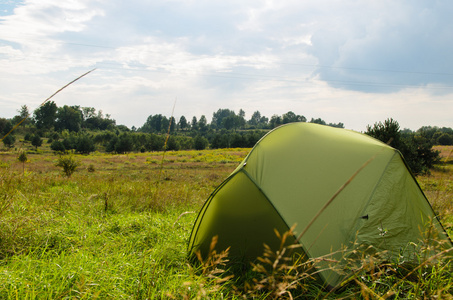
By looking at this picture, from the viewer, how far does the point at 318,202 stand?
3256mm

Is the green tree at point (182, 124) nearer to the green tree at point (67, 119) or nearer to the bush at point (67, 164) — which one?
the green tree at point (67, 119)

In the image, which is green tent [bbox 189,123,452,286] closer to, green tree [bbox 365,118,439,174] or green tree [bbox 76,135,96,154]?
green tree [bbox 365,118,439,174]

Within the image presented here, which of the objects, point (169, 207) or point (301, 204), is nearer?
point (301, 204)

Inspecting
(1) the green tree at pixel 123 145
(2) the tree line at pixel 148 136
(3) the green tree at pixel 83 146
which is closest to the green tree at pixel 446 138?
(2) the tree line at pixel 148 136

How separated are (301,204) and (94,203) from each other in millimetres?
4514

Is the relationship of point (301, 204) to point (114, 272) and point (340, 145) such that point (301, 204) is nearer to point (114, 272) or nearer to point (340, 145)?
point (340, 145)

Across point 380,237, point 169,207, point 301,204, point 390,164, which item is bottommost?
point 169,207

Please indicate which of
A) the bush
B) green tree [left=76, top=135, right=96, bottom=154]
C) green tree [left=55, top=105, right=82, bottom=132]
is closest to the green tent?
the bush

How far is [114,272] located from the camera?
283cm

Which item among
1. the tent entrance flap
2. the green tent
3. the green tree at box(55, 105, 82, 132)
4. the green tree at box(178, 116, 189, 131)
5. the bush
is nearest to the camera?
the green tent

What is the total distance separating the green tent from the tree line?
0.79m

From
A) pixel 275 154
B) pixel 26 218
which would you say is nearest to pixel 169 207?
pixel 26 218

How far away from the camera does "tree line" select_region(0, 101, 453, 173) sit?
7.59m

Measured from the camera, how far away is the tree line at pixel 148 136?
24.9 feet
